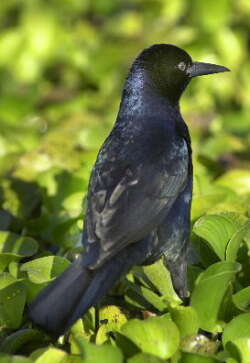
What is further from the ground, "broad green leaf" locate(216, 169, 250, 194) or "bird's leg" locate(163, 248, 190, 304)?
"broad green leaf" locate(216, 169, 250, 194)

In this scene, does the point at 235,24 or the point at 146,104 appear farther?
the point at 235,24

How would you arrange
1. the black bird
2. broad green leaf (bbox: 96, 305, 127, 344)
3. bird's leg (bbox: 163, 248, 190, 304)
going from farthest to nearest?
bird's leg (bbox: 163, 248, 190, 304) < broad green leaf (bbox: 96, 305, 127, 344) < the black bird

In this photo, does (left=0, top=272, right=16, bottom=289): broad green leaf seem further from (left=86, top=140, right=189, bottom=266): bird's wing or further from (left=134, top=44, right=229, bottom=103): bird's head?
(left=134, top=44, right=229, bottom=103): bird's head

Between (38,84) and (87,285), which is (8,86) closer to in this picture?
(38,84)

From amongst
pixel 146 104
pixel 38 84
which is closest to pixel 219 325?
pixel 146 104

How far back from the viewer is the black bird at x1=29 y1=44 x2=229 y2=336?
11.3 feet

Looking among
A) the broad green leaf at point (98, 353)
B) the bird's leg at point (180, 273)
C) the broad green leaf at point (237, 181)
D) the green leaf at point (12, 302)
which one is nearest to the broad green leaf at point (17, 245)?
the green leaf at point (12, 302)

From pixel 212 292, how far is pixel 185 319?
6.5 inches

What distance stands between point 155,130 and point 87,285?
85cm

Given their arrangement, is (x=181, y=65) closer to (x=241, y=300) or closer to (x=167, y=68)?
(x=167, y=68)

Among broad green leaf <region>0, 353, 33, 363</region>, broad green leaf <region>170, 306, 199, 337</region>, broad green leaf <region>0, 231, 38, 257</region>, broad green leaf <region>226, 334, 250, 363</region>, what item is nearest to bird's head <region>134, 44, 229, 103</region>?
broad green leaf <region>0, 231, 38, 257</region>

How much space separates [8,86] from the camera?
Answer: 7.82 metres

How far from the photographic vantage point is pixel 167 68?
4352 mm

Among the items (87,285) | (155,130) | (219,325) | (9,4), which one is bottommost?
(219,325)
